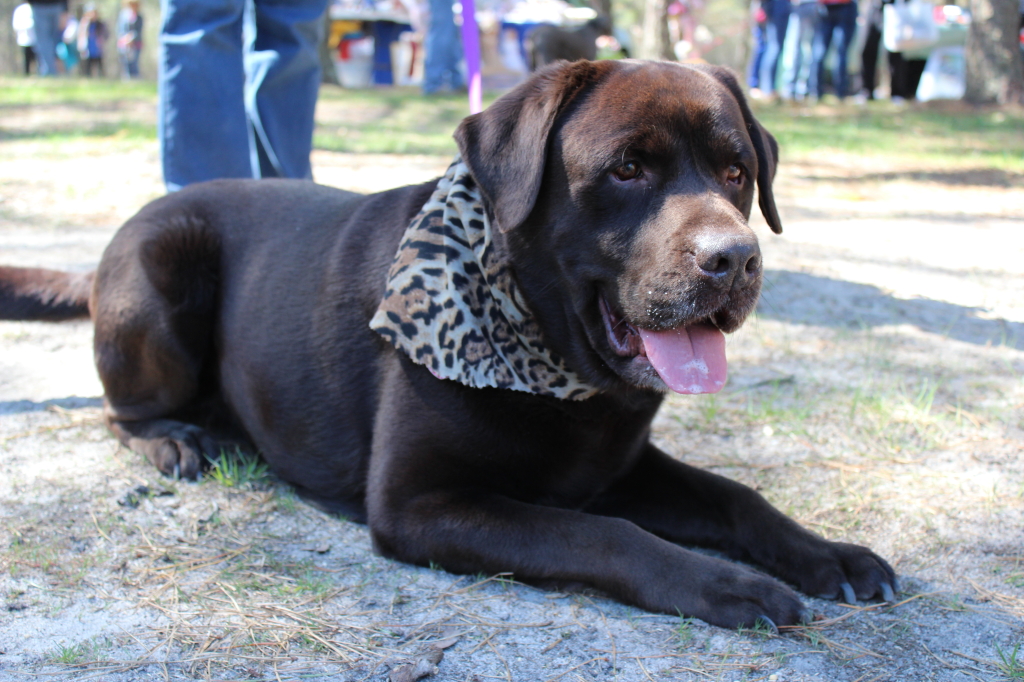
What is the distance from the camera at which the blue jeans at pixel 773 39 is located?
1348 centimetres

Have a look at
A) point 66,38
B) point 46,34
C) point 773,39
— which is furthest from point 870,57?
point 66,38

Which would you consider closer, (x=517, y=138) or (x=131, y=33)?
(x=517, y=138)

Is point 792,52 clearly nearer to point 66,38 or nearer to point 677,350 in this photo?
point 677,350

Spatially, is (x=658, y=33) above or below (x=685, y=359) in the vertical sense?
above

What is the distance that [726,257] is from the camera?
1.97 m

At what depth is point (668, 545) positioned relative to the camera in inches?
83.2

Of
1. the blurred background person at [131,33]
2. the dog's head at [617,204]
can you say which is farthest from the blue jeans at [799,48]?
the blurred background person at [131,33]

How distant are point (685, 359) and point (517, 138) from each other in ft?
2.23

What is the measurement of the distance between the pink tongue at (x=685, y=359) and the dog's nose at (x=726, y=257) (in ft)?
0.67

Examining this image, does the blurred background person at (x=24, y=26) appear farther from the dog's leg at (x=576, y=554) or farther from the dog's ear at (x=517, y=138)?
the dog's leg at (x=576, y=554)

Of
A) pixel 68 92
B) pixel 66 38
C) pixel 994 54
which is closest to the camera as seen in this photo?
pixel 68 92

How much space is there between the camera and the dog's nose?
1.97 meters

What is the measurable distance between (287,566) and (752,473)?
147 cm

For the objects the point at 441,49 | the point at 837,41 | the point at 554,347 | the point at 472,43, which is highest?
the point at 837,41
